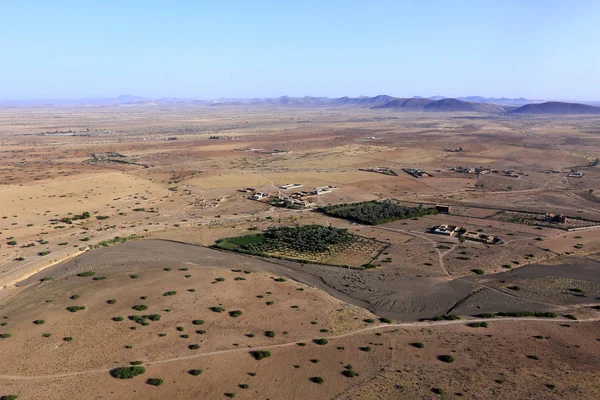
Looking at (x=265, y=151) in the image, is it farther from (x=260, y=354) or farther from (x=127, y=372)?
(x=127, y=372)

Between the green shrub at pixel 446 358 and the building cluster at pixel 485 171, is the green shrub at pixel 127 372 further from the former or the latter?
the building cluster at pixel 485 171

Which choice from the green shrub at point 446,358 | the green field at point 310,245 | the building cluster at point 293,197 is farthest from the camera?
the building cluster at point 293,197

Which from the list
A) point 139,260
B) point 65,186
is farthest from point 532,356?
point 65,186

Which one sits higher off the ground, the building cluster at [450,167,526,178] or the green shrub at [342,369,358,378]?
the building cluster at [450,167,526,178]

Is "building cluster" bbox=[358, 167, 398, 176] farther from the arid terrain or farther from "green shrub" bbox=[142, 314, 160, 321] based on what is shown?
"green shrub" bbox=[142, 314, 160, 321]

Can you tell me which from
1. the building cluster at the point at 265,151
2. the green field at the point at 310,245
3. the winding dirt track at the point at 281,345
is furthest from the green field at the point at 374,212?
the building cluster at the point at 265,151

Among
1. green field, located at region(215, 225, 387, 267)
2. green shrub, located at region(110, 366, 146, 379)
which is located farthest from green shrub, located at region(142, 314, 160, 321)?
green field, located at region(215, 225, 387, 267)
